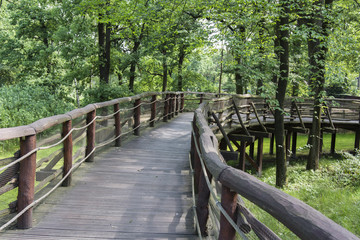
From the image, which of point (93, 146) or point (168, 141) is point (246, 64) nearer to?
point (168, 141)

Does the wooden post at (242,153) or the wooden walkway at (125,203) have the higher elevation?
the wooden walkway at (125,203)

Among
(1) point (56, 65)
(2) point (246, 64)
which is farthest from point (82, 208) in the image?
(1) point (56, 65)

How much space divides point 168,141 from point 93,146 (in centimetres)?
349

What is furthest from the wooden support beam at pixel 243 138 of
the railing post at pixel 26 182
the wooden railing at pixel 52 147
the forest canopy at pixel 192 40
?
the railing post at pixel 26 182

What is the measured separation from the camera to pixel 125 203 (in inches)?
185

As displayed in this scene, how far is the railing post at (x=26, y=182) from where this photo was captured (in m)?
3.68

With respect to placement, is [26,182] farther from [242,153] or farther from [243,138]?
[242,153]

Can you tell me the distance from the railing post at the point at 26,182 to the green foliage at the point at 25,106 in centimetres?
1140

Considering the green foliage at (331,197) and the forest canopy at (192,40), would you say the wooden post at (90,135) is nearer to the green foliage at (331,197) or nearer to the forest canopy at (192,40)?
the green foliage at (331,197)

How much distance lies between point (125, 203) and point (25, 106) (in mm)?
12990

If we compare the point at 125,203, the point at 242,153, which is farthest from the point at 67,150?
the point at 242,153

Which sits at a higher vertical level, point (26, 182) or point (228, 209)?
point (228, 209)

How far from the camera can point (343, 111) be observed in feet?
67.3

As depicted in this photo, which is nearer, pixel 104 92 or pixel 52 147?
pixel 52 147
